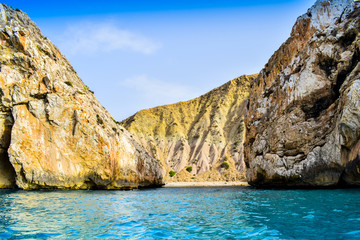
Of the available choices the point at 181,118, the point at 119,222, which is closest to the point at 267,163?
the point at 119,222

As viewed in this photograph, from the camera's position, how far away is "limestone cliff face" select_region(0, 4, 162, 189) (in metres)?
27.5

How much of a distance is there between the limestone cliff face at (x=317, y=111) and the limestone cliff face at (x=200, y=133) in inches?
1609

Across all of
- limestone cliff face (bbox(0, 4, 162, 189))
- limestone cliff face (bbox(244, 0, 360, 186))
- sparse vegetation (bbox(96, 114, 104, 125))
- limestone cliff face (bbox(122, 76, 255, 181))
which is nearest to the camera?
limestone cliff face (bbox(244, 0, 360, 186))

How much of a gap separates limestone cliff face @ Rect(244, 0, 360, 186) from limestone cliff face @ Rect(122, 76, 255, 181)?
4086cm

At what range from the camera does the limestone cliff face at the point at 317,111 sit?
20.9 meters

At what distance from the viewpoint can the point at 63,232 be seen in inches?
311

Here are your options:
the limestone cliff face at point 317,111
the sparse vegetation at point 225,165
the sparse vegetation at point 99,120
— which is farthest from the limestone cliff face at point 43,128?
the sparse vegetation at point 225,165

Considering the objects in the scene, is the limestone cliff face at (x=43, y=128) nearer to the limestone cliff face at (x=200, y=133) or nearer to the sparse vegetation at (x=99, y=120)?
the sparse vegetation at (x=99, y=120)

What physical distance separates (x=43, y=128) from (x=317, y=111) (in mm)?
31516

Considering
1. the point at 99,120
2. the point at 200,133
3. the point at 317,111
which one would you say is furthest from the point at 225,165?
the point at 317,111

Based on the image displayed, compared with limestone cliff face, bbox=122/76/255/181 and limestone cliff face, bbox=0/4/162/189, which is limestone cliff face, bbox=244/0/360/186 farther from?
limestone cliff face, bbox=122/76/255/181

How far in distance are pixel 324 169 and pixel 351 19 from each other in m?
16.2

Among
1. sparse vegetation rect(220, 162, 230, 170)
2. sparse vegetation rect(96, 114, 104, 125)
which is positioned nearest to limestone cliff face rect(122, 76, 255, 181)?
sparse vegetation rect(220, 162, 230, 170)

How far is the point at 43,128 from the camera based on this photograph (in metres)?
29.0
